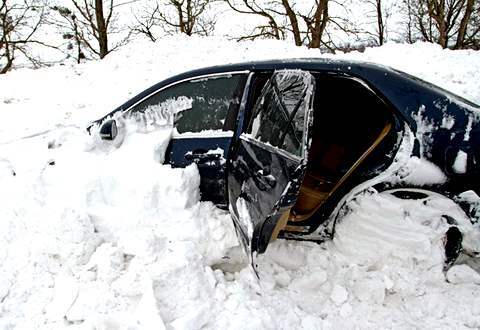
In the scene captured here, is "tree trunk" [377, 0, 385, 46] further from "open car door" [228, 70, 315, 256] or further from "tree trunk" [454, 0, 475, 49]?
"open car door" [228, 70, 315, 256]

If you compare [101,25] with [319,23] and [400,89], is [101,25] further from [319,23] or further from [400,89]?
[400,89]

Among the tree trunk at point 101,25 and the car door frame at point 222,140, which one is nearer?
the car door frame at point 222,140

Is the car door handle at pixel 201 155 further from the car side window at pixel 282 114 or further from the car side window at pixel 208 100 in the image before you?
the car side window at pixel 282 114

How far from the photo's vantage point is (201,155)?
3.15 metres

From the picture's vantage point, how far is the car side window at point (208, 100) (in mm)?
3137

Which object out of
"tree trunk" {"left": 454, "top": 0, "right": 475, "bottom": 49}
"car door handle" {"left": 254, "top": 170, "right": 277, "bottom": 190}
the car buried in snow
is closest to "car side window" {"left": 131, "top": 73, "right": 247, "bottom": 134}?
the car buried in snow

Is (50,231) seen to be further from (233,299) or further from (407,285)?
(407,285)

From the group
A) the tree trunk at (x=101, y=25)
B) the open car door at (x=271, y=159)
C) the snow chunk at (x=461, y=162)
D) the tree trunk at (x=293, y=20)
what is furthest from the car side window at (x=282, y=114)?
the tree trunk at (x=293, y=20)

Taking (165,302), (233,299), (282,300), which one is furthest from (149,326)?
(282,300)

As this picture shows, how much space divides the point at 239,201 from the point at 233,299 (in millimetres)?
658

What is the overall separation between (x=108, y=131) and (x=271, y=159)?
1528 mm

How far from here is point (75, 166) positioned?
→ 11.1 feet

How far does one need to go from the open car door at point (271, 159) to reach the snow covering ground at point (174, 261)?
0.42 metres

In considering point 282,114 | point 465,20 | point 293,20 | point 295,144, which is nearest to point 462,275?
Answer: point 295,144
